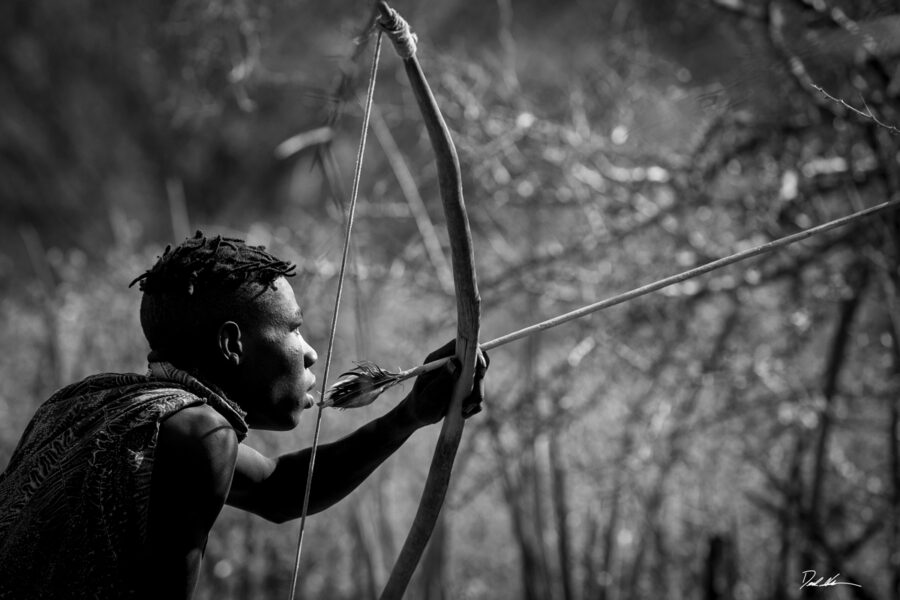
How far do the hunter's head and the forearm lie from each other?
131 millimetres

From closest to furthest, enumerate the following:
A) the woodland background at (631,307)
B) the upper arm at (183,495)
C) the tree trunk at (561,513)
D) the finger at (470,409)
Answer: the upper arm at (183,495) → the finger at (470,409) → the woodland background at (631,307) → the tree trunk at (561,513)

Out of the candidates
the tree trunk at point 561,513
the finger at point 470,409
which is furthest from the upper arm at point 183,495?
the tree trunk at point 561,513

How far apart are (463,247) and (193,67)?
324cm

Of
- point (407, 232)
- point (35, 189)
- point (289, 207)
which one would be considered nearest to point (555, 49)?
point (407, 232)

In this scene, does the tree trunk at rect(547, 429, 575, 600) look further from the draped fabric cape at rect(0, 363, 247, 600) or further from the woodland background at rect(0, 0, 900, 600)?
the draped fabric cape at rect(0, 363, 247, 600)

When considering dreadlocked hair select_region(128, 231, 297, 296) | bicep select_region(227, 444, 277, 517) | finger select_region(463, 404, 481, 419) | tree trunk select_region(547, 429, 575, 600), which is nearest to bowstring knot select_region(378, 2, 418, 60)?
dreadlocked hair select_region(128, 231, 297, 296)

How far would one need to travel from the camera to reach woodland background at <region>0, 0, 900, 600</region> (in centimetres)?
330

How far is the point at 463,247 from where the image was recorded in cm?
138

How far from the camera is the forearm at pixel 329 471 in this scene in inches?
64.0

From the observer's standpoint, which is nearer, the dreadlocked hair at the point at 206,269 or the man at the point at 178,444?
the man at the point at 178,444

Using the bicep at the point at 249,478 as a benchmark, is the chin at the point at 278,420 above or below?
above

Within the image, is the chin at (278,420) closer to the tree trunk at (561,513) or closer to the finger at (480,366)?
the finger at (480,366)

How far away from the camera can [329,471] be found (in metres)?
1.66

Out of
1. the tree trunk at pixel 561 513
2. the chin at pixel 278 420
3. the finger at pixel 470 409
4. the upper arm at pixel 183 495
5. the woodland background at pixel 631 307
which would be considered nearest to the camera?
the upper arm at pixel 183 495
